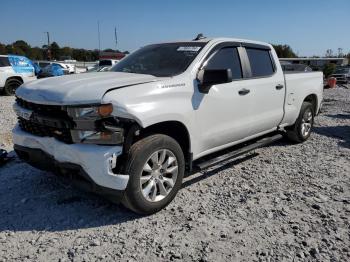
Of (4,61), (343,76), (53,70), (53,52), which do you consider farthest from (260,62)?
(53,52)

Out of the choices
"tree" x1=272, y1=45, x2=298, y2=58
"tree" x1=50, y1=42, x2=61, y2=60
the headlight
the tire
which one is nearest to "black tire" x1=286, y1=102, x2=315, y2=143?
the tire

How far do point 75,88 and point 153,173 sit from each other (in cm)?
112

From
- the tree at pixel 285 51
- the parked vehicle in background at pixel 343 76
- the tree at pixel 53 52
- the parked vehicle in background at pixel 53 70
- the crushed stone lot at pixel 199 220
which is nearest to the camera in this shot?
the crushed stone lot at pixel 199 220

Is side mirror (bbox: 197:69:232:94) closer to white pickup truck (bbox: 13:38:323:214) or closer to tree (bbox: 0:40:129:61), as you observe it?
white pickup truck (bbox: 13:38:323:214)

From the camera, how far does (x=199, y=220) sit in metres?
3.65

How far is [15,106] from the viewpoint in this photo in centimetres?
411

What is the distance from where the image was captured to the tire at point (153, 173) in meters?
3.39

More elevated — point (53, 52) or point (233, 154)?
point (53, 52)

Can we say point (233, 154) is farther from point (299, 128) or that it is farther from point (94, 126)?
point (299, 128)

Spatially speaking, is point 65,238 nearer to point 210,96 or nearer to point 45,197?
point 45,197

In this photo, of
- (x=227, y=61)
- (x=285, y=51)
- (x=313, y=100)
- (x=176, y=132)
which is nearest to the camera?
(x=176, y=132)

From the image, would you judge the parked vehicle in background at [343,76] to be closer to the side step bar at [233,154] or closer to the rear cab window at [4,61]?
the rear cab window at [4,61]

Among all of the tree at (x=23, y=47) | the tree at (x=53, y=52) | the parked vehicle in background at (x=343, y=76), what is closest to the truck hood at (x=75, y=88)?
the parked vehicle in background at (x=343, y=76)

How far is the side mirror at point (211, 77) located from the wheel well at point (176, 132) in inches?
19.5
